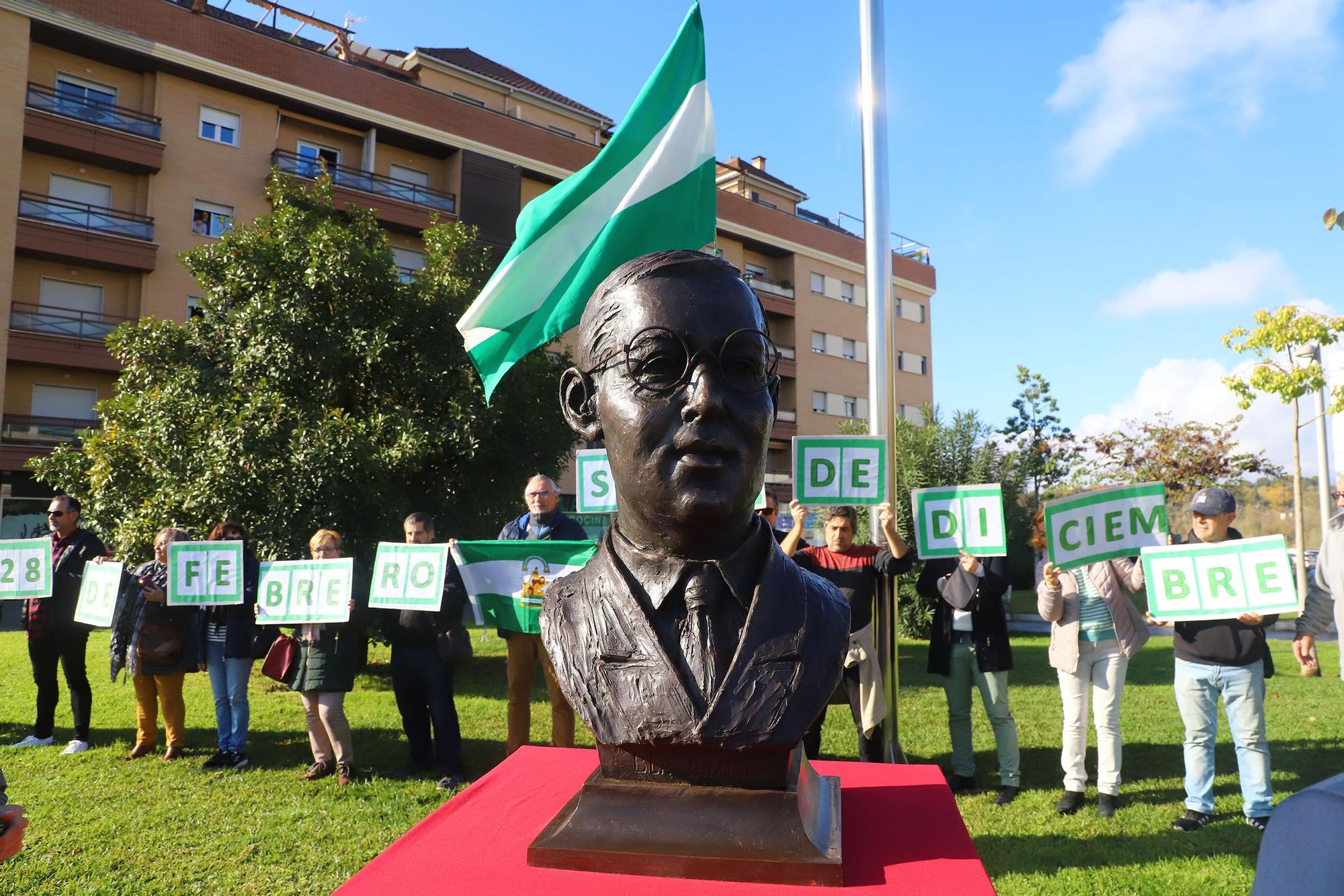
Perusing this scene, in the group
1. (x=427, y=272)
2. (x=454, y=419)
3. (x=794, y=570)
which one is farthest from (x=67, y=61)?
(x=794, y=570)

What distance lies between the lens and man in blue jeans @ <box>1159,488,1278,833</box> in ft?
16.0

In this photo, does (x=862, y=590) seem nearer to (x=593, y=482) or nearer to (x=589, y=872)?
(x=593, y=482)

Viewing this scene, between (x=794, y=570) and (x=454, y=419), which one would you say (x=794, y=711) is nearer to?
(x=794, y=570)

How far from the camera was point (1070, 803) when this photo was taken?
17.1 ft

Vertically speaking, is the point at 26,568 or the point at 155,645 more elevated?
the point at 26,568

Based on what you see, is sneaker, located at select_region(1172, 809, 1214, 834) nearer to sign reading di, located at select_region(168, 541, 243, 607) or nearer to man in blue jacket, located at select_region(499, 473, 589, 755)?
man in blue jacket, located at select_region(499, 473, 589, 755)

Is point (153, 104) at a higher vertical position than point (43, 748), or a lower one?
higher

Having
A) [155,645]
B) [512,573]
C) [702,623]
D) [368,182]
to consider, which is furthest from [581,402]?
[368,182]

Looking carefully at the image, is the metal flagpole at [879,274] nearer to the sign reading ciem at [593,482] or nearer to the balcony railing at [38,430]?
the sign reading ciem at [593,482]

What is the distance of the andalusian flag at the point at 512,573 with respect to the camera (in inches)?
221

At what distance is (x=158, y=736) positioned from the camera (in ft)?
23.9

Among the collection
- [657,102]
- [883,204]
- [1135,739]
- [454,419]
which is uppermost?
Answer: [657,102]

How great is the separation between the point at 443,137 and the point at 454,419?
1728cm

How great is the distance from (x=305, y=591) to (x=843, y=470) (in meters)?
3.83
